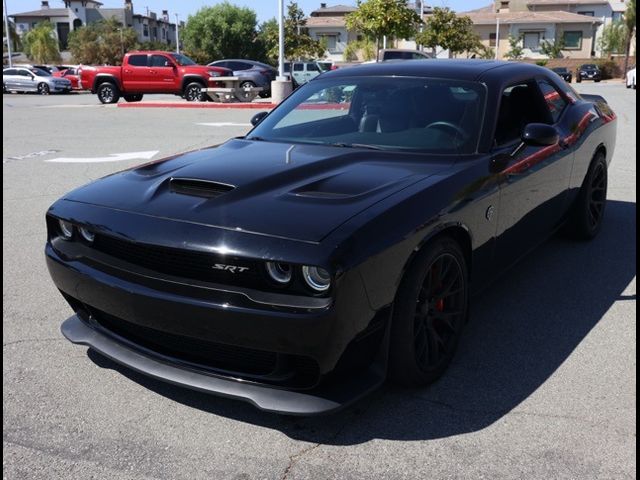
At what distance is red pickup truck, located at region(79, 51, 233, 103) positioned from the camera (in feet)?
77.1

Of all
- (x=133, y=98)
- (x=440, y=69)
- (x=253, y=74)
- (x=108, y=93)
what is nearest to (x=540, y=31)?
(x=253, y=74)

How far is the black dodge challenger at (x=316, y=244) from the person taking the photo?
2.57m

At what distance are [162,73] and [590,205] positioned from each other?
20.5 meters

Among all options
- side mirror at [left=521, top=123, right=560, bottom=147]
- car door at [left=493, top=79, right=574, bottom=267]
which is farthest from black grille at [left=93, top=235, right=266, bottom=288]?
side mirror at [left=521, top=123, right=560, bottom=147]

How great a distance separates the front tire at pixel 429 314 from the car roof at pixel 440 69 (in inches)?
56.3

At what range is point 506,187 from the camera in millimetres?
3691

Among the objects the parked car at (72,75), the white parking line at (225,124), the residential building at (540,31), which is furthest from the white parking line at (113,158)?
the residential building at (540,31)

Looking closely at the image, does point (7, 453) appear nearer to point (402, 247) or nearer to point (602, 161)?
point (402, 247)

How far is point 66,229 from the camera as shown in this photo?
3.24 m

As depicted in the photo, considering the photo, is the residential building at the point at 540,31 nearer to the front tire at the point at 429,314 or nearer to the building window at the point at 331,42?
the building window at the point at 331,42

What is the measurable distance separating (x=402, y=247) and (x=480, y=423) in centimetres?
87

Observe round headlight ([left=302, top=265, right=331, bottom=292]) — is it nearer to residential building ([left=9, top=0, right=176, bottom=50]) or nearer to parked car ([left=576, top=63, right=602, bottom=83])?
parked car ([left=576, top=63, right=602, bottom=83])

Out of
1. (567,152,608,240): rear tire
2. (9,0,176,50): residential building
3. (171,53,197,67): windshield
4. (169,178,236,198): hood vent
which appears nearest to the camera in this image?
(169,178,236,198): hood vent

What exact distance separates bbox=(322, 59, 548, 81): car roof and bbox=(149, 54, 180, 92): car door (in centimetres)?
2019
